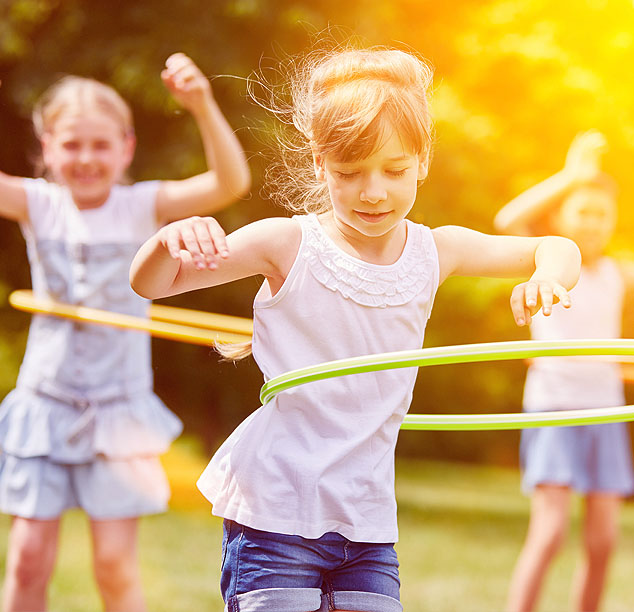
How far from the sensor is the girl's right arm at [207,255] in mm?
2078

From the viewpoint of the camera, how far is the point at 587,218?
470 cm

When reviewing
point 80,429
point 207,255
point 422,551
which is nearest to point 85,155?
point 80,429

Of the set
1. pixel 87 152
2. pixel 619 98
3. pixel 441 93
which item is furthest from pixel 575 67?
pixel 87 152

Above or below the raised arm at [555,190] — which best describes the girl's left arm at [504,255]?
below

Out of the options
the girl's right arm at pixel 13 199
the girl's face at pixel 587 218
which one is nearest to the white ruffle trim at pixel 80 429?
the girl's right arm at pixel 13 199

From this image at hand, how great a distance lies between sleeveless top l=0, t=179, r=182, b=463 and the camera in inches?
146

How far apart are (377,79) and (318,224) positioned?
0.33 m

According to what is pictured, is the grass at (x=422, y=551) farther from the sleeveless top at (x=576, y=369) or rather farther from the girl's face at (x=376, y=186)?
the girl's face at (x=376, y=186)

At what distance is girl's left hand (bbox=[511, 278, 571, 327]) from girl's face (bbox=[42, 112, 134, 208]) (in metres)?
1.99

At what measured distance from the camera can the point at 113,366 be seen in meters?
3.79

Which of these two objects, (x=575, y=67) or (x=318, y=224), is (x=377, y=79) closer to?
(x=318, y=224)

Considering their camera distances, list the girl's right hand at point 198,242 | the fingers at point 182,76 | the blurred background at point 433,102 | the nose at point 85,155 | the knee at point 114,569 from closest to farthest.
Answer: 1. the girl's right hand at point 198,242
2. the fingers at point 182,76
3. the knee at point 114,569
4. the nose at point 85,155
5. the blurred background at point 433,102

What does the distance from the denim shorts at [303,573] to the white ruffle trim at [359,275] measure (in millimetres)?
503

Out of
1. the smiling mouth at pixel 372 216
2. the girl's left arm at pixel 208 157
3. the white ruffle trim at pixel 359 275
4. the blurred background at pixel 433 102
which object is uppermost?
the blurred background at pixel 433 102
